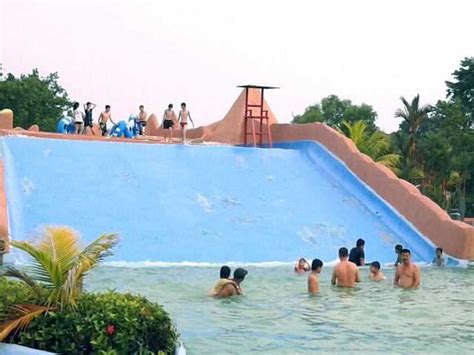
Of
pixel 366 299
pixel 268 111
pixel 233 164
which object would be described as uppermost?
pixel 268 111

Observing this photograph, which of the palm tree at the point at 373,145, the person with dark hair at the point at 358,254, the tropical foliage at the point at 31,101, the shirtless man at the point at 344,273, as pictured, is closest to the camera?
the shirtless man at the point at 344,273

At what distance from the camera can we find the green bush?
5.35m

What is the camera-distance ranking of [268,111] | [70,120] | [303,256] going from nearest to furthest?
1. [303,256]
2. [70,120]
3. [268,111]

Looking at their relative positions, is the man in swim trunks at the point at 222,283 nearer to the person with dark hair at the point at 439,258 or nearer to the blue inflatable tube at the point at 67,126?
the person with dark hair at the point at 439,258

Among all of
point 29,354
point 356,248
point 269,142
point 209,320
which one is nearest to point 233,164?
point 269,142

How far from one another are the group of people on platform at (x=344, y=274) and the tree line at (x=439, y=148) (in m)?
11.2

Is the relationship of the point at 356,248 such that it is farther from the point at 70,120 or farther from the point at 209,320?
the point at 70,120

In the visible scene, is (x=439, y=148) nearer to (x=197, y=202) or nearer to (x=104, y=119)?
(x=104, y=119)

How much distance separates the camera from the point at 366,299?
11.6 metres

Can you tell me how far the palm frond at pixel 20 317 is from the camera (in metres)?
5.42

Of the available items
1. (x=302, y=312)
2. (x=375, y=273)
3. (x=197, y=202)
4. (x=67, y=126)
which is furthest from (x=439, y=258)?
(x=67, y=126)

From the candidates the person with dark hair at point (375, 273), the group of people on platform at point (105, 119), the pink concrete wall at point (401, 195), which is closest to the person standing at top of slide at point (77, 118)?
the group of people on platform at point (105, 119)

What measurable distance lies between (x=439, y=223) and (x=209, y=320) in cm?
922

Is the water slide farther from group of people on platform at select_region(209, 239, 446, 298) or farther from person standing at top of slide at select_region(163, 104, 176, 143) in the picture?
person standing at top of slide at select_region(163, 104, 176, 143)
